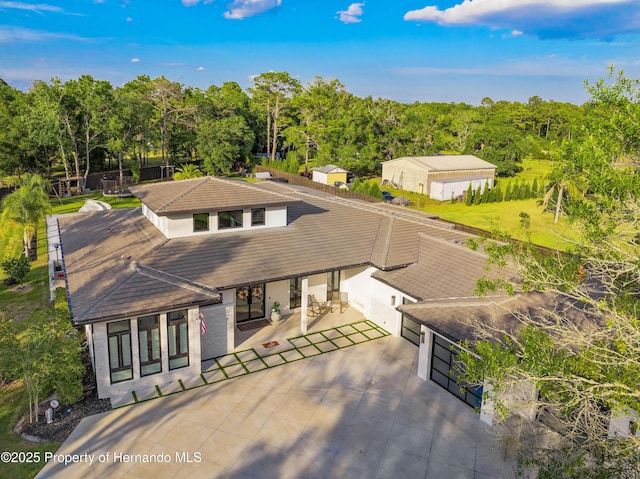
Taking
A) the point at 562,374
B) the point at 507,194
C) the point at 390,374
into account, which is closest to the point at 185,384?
the point at 390,374

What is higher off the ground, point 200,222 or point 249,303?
point 200,222

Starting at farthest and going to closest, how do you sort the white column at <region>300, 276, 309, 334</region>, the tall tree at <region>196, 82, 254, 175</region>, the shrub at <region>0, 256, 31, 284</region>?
the tall tree at <region>196, 82, 254, 175</region>
the shrub at <region>0, 256, 31, 284</region>
the white column at <region>300, 276, 309, 334</region>

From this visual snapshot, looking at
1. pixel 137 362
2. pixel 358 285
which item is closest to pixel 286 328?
pixel 358 285

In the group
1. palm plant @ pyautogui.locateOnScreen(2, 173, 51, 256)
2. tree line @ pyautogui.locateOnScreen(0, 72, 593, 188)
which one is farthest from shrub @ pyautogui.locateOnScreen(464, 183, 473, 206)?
palm plant @ pyautogui.locateOnScreen(2, 173, 51, 256)

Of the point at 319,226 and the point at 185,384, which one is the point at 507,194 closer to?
the point at 319,226

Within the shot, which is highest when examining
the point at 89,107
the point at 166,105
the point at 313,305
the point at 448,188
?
the point at 166,105

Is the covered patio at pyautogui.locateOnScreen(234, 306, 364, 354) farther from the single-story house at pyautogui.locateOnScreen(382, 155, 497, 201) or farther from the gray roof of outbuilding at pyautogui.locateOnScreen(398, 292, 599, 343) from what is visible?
the single-story house at pyautogui.locateOnScreen(382, 155, 497, 201)

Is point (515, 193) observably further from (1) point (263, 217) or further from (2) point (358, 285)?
(1) point (263, 217)
